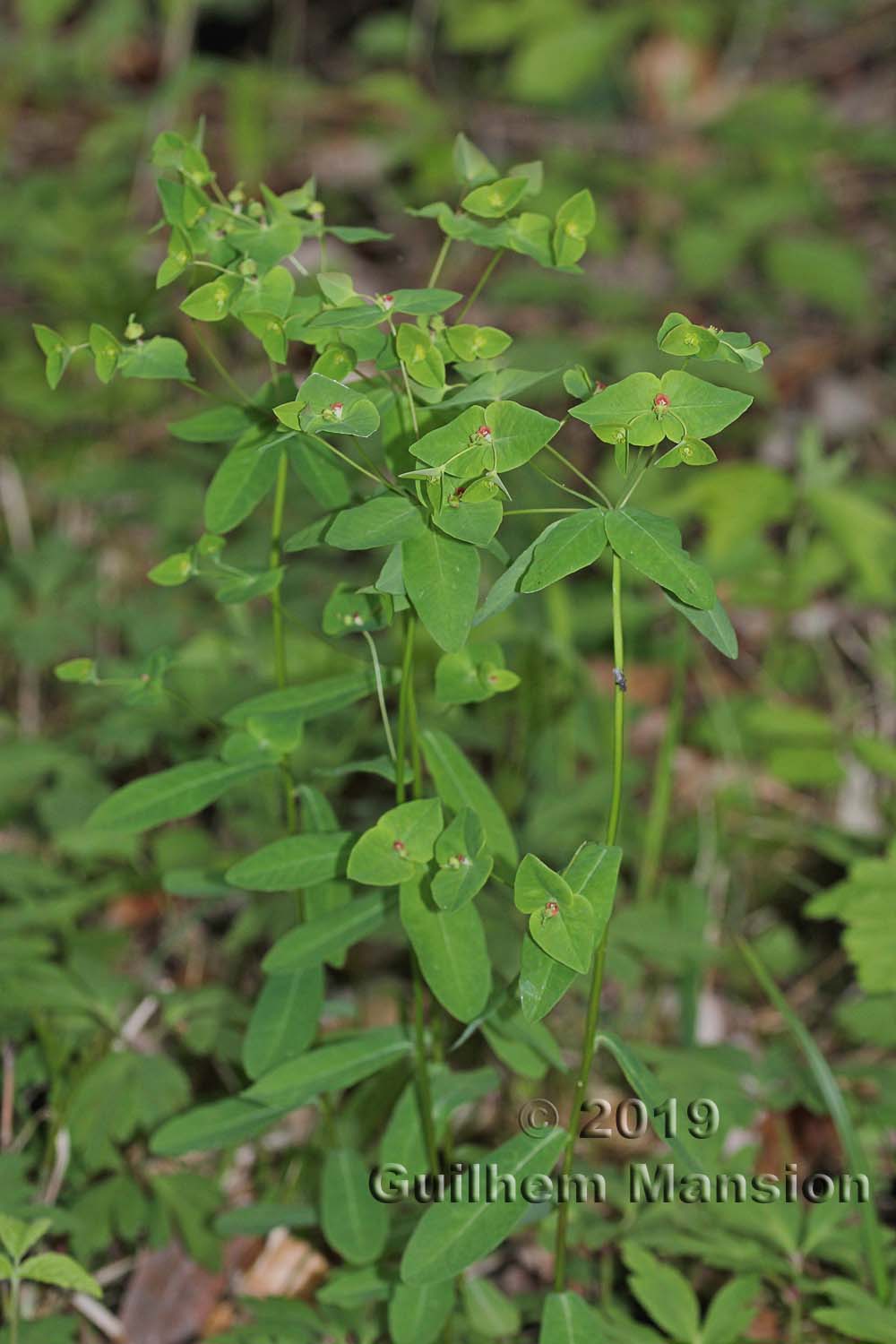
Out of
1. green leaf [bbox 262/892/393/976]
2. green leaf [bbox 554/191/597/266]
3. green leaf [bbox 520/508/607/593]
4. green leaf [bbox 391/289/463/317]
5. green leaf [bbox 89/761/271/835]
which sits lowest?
green leaf [bbox 262/892/393/976]

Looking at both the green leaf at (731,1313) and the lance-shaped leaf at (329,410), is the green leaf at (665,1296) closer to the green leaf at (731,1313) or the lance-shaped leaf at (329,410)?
the green leaf at (731,1313)

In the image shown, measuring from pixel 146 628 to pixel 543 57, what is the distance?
270 centimetres

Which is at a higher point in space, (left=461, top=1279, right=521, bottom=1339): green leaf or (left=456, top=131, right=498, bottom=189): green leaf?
(left=456, top=131, right=498, bottom=189): green leaf

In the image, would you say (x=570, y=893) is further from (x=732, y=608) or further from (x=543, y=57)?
(x=543, y=57)

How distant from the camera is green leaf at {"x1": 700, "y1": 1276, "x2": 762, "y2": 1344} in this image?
3.98 ft

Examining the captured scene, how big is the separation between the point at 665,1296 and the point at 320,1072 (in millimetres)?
436

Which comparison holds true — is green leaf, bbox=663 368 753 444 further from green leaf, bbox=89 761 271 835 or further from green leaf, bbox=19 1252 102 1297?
green leaf, bbox=19 1252 102 1297

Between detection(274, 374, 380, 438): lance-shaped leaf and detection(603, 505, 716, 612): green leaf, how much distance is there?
0.64 feet

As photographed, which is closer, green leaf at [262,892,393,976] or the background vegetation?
green leaf at [262,892,393,976]

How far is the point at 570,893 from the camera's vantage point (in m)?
0.92

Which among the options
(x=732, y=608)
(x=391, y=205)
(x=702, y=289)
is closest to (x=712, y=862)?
(x=732, y=608)

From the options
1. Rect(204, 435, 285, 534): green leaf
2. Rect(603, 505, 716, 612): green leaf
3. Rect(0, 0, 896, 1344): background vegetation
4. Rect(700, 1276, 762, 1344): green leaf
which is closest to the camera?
Rect(603, 505, 716, 612): green leaf

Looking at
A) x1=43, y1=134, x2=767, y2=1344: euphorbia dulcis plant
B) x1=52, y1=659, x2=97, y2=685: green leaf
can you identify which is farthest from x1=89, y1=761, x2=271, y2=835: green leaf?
x1=52, y1=659, x2=97, y2=685: green leaf

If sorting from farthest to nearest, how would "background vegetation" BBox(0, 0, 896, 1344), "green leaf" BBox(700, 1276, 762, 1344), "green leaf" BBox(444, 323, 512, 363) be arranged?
1. "background vegetation" BBox(0, 0, 896, 1344)
2. "green leaf" BBox(700, 1276, 762, 1344)
3. "green leaf" BBox(444, 323, 512, 363)
